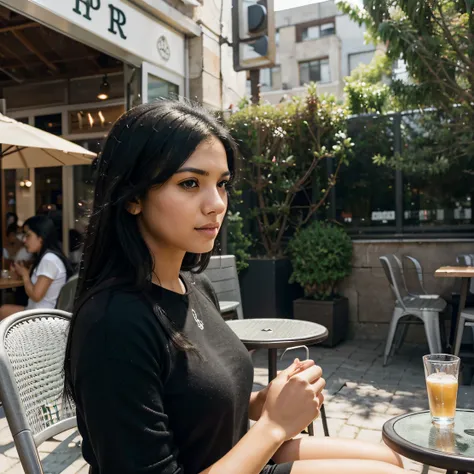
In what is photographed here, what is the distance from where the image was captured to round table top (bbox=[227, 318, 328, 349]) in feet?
7.68

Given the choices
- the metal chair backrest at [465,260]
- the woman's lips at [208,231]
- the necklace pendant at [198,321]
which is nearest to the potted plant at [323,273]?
the metal chair backrest at [465,260]

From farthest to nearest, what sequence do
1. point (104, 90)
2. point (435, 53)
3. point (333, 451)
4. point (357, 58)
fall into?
point (357, 58), point (104, 90), point (435, 53), point (333, 451)

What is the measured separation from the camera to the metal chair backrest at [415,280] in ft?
18.9

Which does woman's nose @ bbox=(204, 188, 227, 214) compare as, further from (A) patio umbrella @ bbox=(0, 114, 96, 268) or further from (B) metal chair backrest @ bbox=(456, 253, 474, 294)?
(B) metal chair backrest @ bbox=(456, 253, 474, 294)

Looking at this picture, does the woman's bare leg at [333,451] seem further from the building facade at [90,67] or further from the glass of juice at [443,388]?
the building facade at [90,67]

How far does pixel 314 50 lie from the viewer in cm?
3284

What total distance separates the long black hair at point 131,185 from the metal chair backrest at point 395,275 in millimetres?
3869

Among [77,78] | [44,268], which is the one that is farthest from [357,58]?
[44,268]

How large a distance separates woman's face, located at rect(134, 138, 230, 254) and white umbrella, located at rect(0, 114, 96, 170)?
3.08 metres

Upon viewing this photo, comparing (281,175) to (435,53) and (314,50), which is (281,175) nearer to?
(435,53)

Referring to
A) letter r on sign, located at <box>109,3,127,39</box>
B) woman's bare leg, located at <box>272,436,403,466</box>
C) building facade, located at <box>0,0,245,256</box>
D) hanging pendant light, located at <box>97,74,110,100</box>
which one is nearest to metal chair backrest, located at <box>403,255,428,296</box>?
building facade, located at <box>0,0,245,256</box>

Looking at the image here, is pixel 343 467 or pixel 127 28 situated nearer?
pixel 343 467

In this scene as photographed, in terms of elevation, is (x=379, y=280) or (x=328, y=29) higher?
(x=328, y=29)

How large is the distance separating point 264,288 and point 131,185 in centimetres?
491
